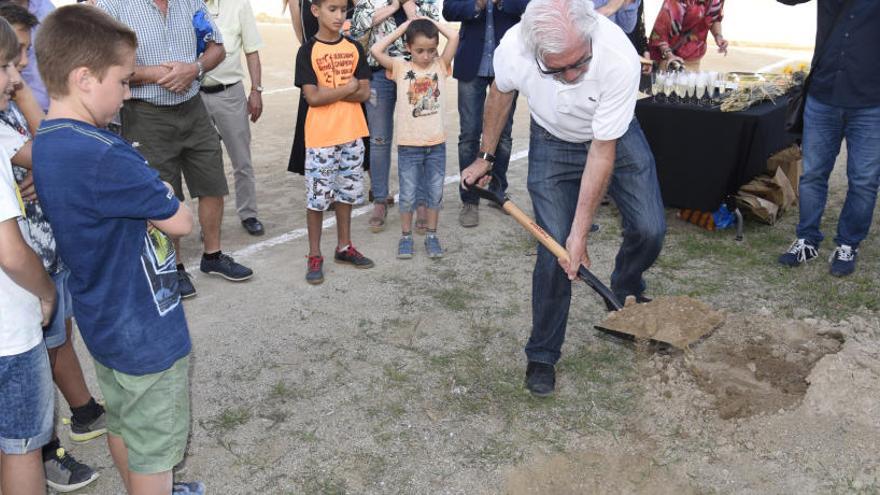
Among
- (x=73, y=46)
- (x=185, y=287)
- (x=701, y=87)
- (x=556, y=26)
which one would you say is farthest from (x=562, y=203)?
(x=701, y=87)

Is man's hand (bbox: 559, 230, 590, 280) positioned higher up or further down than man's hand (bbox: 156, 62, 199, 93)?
further down

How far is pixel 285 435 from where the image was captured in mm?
3246

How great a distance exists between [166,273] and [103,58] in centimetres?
67

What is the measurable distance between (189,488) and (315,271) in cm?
208

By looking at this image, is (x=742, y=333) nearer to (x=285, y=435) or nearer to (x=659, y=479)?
(x=659, y=479)

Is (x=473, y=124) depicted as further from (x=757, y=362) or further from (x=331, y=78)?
(x=757, y=362)

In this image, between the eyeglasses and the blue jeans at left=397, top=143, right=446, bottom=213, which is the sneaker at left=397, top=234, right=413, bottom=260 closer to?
the blue jeans at left=397, top=143, right=446, bottom=213

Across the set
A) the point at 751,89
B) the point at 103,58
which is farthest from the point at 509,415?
the point at 751,89

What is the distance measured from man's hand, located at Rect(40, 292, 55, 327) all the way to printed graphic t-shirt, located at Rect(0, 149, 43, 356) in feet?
0.05

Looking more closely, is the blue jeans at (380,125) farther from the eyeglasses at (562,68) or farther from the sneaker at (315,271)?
the eyeglasses at (562,68)

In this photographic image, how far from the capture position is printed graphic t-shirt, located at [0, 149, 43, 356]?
2.26 meters

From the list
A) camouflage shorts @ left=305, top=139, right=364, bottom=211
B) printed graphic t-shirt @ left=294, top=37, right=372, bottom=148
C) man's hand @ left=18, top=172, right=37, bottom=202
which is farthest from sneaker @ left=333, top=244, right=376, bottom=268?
man's hand @ left=18, top=172, right=37, bottom=202

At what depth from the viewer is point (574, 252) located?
10.8ft

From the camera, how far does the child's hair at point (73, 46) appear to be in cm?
212
